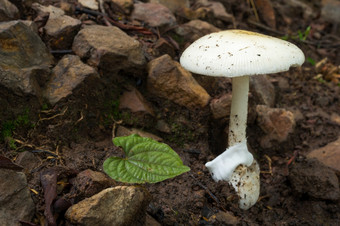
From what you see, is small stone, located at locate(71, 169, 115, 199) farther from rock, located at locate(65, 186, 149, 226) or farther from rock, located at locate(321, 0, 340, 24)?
rock, located at locate(321, 0, 340, 24)

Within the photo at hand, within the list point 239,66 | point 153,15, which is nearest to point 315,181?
point 239,66

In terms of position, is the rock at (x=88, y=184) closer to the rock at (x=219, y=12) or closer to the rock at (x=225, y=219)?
the rock at (x=225, y=219)

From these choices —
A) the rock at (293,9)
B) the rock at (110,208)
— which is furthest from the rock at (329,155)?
the rock at (293,9)

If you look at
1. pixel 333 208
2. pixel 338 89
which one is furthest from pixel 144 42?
pixel 338 89

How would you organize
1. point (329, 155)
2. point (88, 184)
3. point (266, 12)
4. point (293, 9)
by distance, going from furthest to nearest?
1. point (293, 9)
2. point (266, 12)
3. point (329, 155)
4. point (88, 184)

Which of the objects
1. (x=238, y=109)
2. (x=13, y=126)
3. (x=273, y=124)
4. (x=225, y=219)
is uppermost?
(x=13, y=126)

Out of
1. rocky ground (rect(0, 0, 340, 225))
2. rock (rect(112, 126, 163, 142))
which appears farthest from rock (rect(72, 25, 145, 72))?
rock (rect(112, 126, 163, 142))

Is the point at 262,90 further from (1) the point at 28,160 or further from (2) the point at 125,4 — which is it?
(1) the point at 28,160
